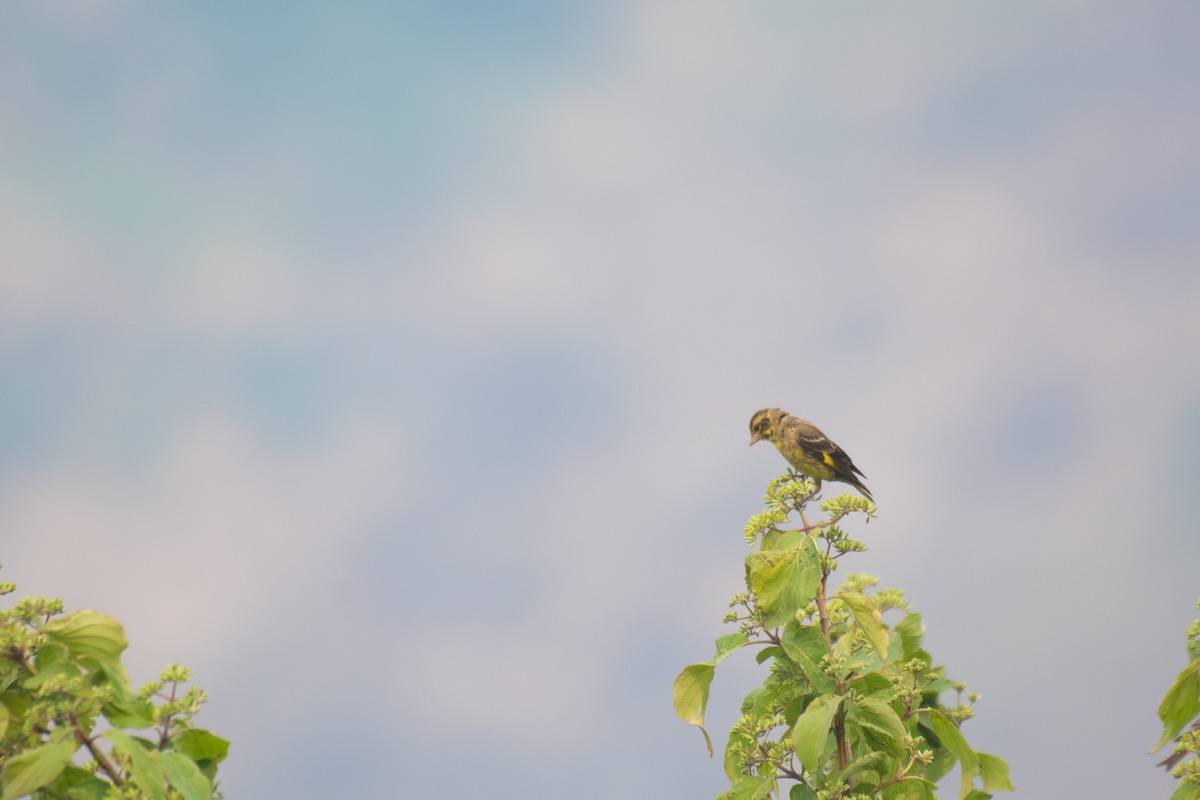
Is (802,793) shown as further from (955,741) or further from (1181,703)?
(1181,703)

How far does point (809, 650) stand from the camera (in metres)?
7.79

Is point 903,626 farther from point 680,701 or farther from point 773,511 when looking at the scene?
point 680,701

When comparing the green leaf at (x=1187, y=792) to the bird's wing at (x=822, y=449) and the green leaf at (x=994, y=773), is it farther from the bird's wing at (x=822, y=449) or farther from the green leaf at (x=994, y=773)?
the bird's wing at (x=822, y=449)

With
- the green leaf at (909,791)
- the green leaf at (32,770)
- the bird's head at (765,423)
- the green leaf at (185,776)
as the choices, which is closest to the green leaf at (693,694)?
the green leaf at (909,791)

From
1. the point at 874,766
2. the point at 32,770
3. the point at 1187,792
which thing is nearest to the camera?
the point at 32,770

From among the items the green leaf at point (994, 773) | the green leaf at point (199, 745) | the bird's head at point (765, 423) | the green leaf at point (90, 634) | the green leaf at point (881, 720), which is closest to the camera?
the green leaf at point (90, 634)

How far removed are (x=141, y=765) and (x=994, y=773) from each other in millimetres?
6513

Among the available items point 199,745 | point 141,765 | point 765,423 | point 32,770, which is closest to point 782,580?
point 199,745

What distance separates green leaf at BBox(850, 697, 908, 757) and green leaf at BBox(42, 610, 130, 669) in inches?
185

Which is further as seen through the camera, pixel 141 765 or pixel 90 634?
pixel 90 634

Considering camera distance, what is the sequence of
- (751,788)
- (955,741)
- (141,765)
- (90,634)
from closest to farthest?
1. (141,765)
2. (90,634)
3. (751,788)
4. (955,741)

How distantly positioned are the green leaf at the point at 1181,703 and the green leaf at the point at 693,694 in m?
3.11

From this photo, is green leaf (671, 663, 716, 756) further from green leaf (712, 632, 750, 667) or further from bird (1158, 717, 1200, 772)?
bird (1158, 717, 1200, 772)

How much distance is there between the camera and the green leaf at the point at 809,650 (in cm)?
771
